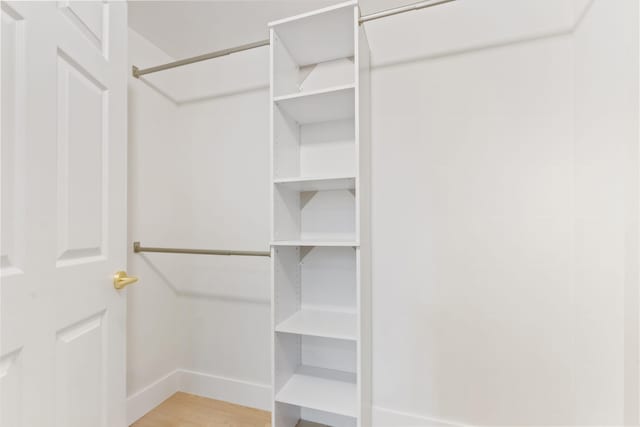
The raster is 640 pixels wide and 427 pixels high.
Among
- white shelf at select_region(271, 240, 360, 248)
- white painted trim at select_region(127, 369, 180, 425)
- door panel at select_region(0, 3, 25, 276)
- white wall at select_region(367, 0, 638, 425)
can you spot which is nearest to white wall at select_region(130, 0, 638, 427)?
white wall at select_region(367, 0, 638, 425)

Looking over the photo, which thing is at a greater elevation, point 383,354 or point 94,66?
point 94,66

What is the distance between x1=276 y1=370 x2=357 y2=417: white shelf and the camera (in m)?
1.36

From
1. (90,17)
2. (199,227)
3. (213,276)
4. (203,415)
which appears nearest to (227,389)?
(203,415)

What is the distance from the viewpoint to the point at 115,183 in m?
1.06

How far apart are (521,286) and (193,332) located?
1.92 metres

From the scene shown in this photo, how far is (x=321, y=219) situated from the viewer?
1.70 m

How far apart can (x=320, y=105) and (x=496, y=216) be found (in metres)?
0.99

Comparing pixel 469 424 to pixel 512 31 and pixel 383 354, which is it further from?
pixel 512 31

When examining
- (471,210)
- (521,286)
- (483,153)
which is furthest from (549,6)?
(521,286)

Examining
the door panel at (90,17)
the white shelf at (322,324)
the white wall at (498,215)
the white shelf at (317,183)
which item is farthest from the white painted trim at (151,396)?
the door panel at (90,17)

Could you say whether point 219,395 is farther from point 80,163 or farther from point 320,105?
point 320,105

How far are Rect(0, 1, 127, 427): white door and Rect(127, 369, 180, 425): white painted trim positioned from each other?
2.47ft

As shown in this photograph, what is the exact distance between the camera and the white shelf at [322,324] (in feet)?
4.48

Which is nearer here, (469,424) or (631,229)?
(631,229)
